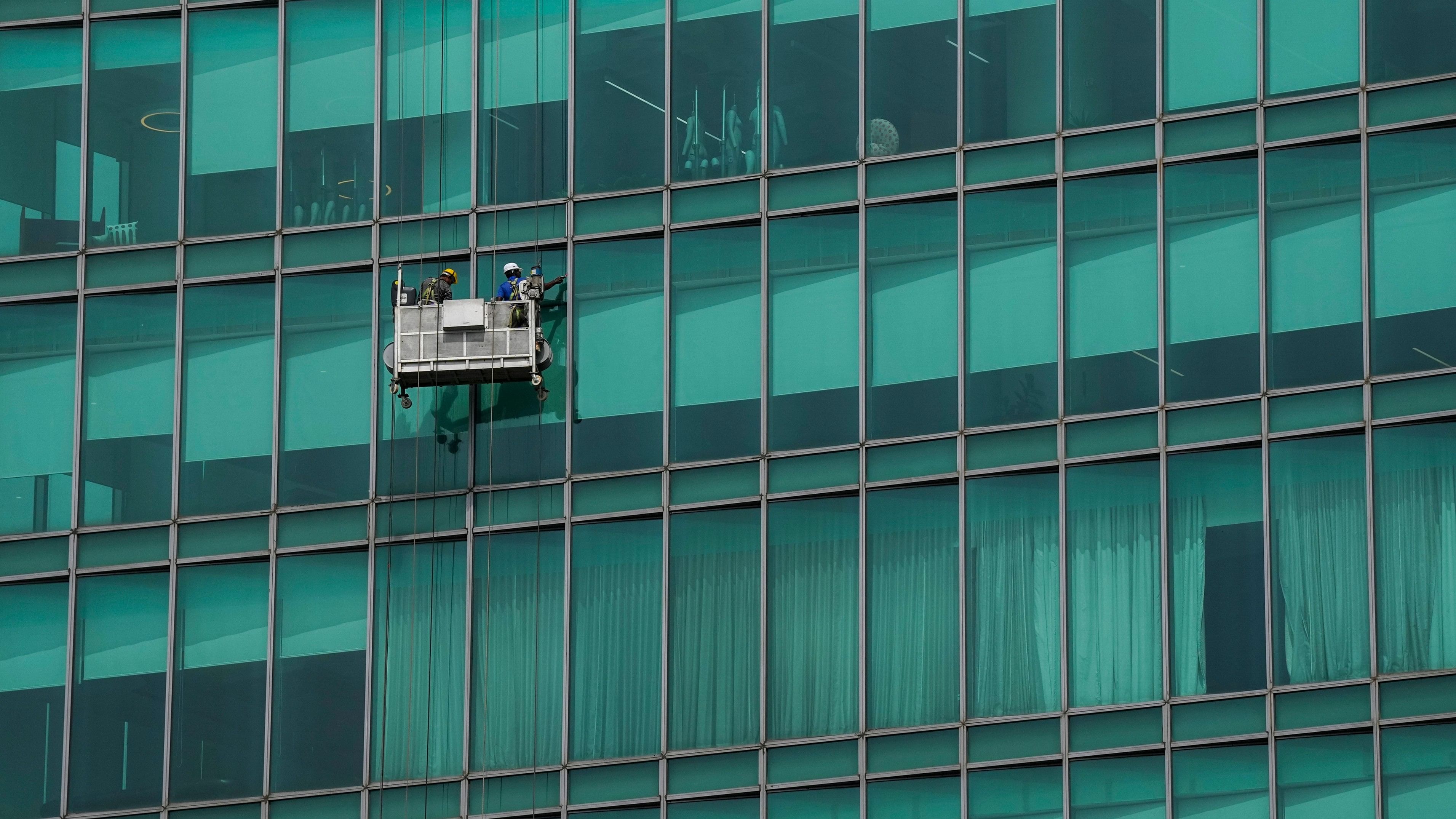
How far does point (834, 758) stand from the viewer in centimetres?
4450

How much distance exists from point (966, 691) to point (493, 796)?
316 inches

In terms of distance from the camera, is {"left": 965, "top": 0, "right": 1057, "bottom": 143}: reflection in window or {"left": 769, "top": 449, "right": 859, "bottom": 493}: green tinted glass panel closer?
{"left": 769, "top": 449, "right": 859, "bottom": 493}: green tinted glass panel

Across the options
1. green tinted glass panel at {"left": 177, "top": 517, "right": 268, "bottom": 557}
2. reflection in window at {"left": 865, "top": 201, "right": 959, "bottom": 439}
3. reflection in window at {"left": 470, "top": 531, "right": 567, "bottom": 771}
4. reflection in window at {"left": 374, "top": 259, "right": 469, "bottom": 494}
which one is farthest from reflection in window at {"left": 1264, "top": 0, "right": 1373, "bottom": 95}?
green tinted glass panel at {"left": 177, "top": 517, "right": 268, "bottom": 557}

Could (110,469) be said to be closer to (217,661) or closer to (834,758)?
(217,661)

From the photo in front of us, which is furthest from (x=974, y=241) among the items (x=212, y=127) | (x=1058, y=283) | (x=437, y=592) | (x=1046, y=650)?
(x=212, y=127)

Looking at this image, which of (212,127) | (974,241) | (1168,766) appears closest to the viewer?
(1168,766)

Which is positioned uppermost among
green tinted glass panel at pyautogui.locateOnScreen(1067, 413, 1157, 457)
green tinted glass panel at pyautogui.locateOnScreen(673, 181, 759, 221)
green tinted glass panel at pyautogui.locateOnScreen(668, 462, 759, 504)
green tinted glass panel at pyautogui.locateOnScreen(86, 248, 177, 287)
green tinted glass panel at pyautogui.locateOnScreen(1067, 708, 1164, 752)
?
green tinted glass panel at pyautogui.locateOnScreen(673, 181, 759, 221)

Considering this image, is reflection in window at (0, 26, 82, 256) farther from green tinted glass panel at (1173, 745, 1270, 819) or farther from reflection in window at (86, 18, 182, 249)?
green tinted glass panel at (1173, 745, 1270, 819)

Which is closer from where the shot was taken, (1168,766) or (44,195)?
(1168,766)

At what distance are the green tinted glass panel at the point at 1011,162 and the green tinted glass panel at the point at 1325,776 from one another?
10.1 meters

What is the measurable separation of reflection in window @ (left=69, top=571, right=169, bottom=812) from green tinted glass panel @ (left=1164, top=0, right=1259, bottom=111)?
1904 cm

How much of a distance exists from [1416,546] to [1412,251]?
4.65 metres

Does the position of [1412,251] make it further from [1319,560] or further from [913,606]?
[913,606]

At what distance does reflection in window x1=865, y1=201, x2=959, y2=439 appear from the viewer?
4547 cm
